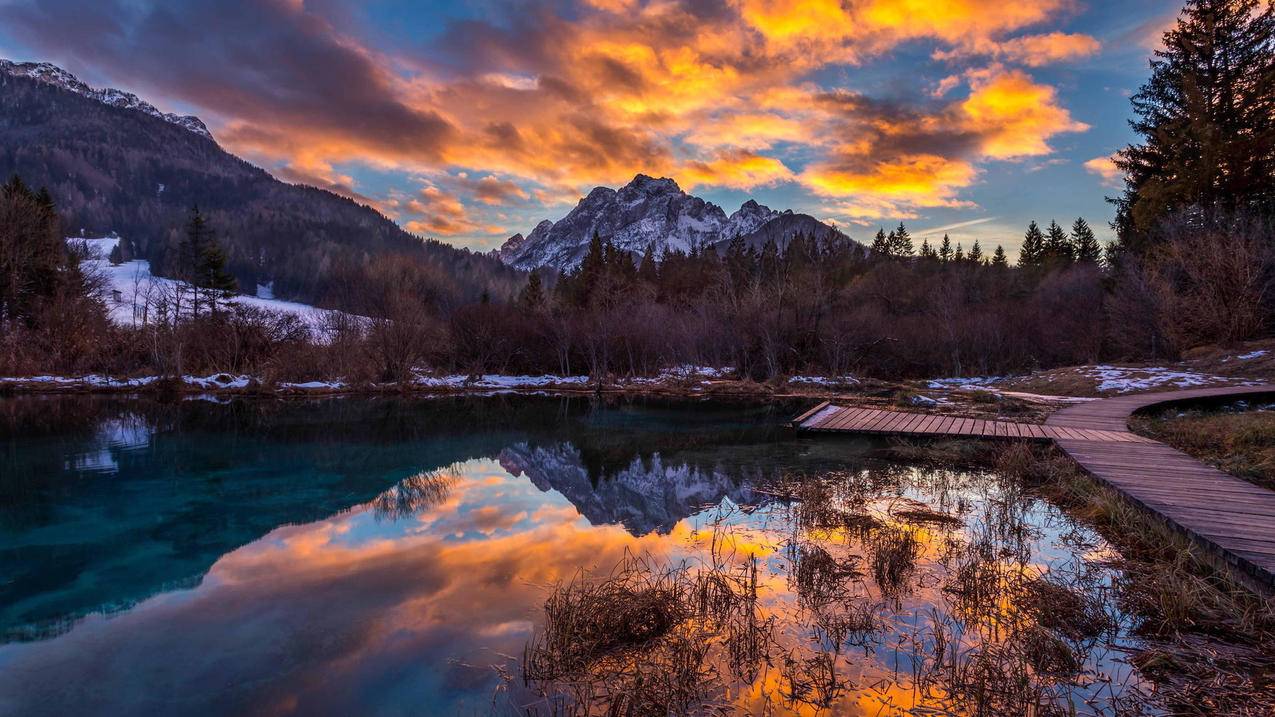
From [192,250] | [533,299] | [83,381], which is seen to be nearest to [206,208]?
[192,250]

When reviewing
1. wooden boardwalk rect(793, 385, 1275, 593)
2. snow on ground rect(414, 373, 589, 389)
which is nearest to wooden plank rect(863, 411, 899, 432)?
wooden boardwalk rect(793, 385, 1275, 593)

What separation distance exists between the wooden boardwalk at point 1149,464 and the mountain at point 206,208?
88.3 metres

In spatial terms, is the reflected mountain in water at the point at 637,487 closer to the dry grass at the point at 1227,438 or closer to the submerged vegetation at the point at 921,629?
the submerged vegetation at the point at 921,629

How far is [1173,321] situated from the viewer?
2494 cm

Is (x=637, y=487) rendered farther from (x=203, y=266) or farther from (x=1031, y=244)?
(x=1031, y=244)

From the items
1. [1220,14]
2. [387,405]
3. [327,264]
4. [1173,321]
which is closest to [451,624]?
[387,405]

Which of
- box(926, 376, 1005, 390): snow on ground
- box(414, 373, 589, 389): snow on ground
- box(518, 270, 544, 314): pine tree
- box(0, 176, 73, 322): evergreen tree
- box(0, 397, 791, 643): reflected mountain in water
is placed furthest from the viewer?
box(518, 270, 544, 314): pine tree

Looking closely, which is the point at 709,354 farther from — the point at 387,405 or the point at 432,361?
the point at 387,405

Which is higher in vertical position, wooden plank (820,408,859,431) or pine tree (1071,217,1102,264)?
pine tree (1071,217,1102,264)

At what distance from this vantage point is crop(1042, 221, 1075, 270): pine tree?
5972 cm

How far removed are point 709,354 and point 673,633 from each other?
34.2 metres

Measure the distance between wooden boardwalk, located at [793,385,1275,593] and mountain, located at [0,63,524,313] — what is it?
8833 cm

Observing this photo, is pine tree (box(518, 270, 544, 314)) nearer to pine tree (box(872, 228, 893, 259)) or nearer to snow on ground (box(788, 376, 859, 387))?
snow on ground (box(788, 376, 859, 387))

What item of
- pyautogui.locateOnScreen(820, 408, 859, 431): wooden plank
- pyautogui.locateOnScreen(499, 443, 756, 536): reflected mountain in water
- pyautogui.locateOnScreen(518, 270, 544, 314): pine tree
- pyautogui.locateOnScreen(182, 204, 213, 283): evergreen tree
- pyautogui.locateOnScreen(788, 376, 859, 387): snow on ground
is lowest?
pyautogui.locateOnScreen(499, 443, 756, 536): reflected mountain in water
